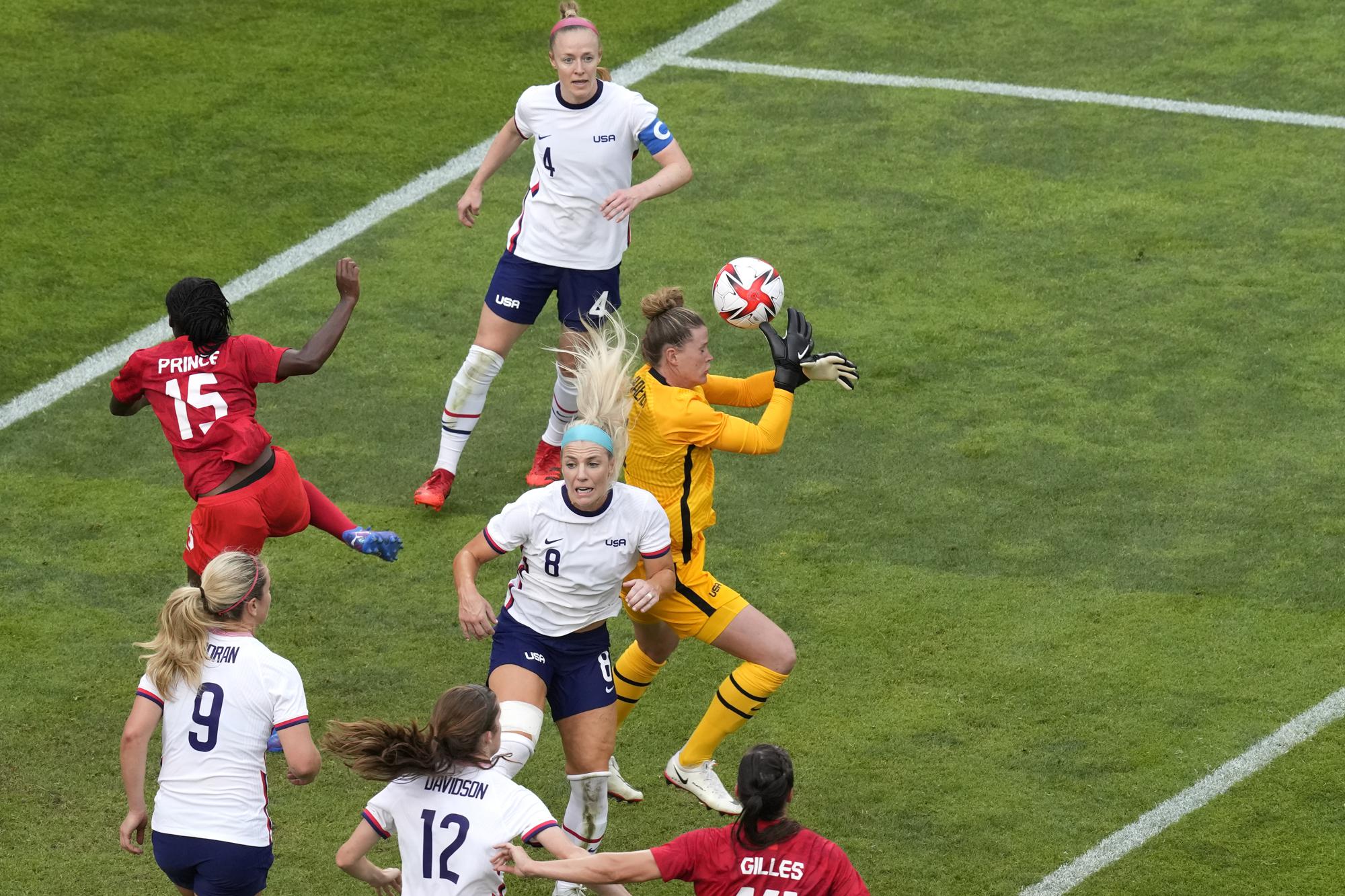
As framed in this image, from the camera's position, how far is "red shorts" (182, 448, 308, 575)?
25.3 feet

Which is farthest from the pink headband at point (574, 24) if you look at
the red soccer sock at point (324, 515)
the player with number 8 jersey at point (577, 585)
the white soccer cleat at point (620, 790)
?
the white soccer cleat at point (620, 790)

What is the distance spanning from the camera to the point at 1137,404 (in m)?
10.7

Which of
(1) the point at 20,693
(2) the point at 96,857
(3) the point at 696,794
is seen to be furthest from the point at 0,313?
(3) the point at 696,794

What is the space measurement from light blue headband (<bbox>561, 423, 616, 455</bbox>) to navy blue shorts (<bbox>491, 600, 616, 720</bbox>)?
2.45 feet

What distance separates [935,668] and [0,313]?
7.18 meters

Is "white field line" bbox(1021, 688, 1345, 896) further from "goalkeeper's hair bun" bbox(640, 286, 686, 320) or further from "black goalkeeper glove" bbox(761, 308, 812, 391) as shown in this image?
"goalkeeper's hair bun" bbox(640, 286, 686, 320)

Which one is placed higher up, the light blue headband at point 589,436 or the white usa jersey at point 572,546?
the light blue headband at point 589,436

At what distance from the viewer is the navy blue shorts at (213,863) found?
5.87 meters

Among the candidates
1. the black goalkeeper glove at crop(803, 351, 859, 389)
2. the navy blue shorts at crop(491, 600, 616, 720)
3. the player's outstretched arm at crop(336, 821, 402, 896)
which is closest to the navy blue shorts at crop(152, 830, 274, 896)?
the player's outstretched arm at crop(336, 821, 402, 896)

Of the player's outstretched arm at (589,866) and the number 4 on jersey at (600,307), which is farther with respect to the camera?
the number 4 on jersey at (600,307)

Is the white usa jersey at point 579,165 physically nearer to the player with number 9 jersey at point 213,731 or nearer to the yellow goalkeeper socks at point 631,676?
the yellow goalkeeper socks at point 631,676

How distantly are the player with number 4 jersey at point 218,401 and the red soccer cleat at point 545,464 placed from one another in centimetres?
231

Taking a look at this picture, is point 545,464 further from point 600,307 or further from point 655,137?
point 655,137

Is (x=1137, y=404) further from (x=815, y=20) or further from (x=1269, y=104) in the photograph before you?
(x=815, y=20)
